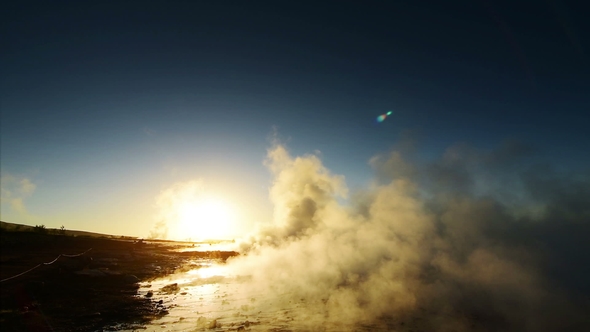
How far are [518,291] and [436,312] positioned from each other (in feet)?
18.6

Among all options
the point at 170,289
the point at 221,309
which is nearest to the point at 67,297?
the point at 170,289

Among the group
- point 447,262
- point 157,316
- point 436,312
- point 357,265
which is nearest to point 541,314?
point 436,312

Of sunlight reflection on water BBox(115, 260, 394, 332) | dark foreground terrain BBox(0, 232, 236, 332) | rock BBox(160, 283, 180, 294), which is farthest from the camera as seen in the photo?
rock BBox(160, 283, 180, 294)

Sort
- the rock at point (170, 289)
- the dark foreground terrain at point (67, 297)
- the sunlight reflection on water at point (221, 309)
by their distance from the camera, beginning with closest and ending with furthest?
the dark foreground terrain at point (67, 297) → the sunlight reflection on water at point (221, 309) → the rock at point (170, 289)

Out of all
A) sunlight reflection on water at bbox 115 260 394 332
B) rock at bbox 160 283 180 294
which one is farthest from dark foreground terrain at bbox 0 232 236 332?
rock at bbox 160 283 180 294

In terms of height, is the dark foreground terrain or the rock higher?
the dark foreground terrain

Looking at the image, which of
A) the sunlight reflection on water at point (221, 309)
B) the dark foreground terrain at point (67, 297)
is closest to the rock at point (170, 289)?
the sunlight reflection on water at point (221, 309)

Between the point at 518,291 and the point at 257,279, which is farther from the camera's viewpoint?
the point at 257,279

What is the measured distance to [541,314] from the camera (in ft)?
49.7

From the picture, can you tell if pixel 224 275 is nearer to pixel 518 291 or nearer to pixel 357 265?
pixel 357 265

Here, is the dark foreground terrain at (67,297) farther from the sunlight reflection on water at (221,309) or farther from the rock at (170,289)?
the rock at (170,289)

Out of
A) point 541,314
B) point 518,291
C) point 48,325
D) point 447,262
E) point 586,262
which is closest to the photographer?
point 48,325

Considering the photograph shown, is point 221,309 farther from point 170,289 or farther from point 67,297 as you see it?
point 67,297

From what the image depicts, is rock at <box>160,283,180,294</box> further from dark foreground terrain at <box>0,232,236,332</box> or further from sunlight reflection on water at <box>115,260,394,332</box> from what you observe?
dark foreground terrain at <box>0,232,236,332</box>
